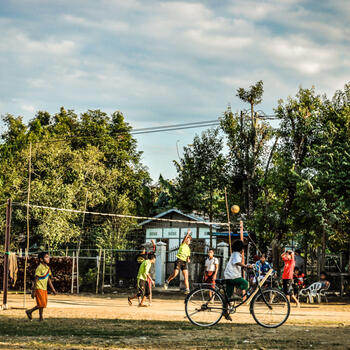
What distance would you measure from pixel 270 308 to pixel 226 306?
0.83m

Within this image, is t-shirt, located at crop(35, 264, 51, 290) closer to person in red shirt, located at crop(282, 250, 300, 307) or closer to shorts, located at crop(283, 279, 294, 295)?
person in red shirt, located at crop(282, 250, 300, 307)

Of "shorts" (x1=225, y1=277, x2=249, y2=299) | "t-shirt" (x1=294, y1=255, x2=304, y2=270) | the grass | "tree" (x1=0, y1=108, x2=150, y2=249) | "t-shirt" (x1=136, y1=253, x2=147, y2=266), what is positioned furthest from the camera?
"tree" (x1=0, y1=108, x2=150, y2=249)

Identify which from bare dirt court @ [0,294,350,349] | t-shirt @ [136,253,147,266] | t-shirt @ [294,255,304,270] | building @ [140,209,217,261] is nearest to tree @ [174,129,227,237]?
building @ [140,209,217,261]

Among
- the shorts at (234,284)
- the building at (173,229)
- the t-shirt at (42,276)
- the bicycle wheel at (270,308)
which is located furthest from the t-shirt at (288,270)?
the building at (173,229)

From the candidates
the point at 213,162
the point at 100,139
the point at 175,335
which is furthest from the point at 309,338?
the point at 100,139

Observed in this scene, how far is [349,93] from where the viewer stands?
2412 centimetres

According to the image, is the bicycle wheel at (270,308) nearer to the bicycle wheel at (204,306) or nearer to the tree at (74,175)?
the bicycle wheel at (204,306)

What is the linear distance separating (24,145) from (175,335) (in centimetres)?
3304

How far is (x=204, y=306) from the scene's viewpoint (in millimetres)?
10289

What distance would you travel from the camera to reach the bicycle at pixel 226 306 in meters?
10.2

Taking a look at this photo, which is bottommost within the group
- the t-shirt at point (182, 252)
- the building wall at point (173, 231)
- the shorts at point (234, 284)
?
the shorts at point (234, 284)

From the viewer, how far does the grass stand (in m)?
8.16

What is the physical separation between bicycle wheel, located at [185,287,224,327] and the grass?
8.0 inches

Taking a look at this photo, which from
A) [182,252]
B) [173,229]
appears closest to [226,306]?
[182,252]
